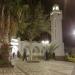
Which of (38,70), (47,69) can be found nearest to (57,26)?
(47,69)

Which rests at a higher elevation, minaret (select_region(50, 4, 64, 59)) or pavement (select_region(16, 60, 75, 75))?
minaret (select_region(50, 4, 64, 59))

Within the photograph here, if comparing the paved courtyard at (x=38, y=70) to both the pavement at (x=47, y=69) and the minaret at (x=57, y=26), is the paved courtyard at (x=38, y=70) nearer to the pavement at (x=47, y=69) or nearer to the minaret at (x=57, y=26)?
the pavement at (x=47, y=69)

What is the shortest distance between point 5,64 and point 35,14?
624 centimetres

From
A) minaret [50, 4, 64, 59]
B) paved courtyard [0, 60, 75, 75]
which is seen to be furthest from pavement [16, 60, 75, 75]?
minaret [50, 4, 64, 59]

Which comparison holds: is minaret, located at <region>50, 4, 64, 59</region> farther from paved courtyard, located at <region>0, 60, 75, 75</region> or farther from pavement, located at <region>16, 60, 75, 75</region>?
paved courtyard, located at <region>0, 60, 75, 75</region>

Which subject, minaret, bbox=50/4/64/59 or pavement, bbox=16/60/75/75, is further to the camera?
minaret, bbox=50/4/64/59

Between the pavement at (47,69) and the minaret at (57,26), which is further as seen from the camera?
the minaret at (57,26)

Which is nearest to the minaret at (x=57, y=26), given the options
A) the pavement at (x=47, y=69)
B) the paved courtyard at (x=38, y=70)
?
the pavement at (x=47, y=69)

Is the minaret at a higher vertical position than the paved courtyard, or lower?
higher

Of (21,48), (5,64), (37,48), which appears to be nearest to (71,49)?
(37,48)

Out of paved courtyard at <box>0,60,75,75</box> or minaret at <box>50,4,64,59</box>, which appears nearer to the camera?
paved courtyard at <box>0,60,75,75</box>

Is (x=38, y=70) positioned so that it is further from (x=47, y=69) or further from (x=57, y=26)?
(x=57, y=26)

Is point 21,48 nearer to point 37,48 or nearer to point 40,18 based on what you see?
point 37,48

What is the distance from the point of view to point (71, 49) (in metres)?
29.0
